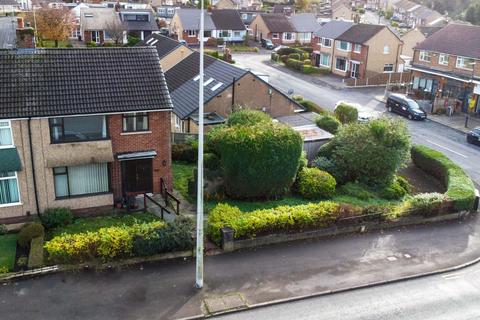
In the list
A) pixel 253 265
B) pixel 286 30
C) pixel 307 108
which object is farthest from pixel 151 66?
pixel 286 30

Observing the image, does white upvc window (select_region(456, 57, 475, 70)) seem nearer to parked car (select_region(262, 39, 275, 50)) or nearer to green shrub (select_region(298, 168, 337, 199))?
green shrub (select_region(298, 168, 337, 199))

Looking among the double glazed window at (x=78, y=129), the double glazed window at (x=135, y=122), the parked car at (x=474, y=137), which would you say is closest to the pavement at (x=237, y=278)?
the double glazed window at (x=78, y=129)

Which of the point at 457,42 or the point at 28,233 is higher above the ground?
the point at 457,42

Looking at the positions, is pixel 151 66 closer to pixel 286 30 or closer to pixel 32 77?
pixel 32 77

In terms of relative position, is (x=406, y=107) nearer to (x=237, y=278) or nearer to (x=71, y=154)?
(x=237, y=278)

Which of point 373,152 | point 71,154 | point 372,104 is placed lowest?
point 372,104

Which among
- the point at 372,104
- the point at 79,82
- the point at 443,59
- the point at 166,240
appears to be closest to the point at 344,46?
the point at 443,59
